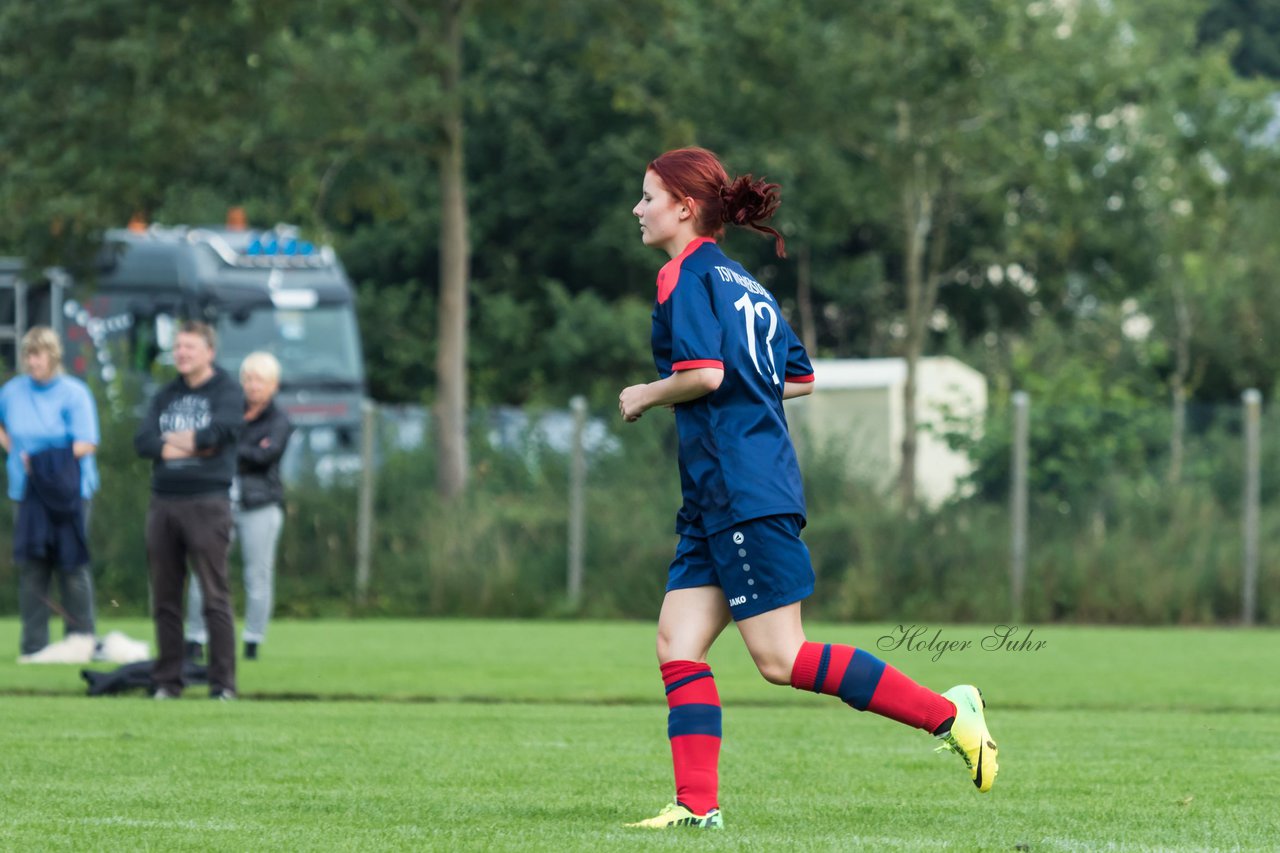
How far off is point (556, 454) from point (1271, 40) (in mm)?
36648

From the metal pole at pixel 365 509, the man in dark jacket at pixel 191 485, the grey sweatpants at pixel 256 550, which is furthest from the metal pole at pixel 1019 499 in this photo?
the man in dark jacket at pixel 191 485

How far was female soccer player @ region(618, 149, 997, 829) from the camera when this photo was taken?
579 cm

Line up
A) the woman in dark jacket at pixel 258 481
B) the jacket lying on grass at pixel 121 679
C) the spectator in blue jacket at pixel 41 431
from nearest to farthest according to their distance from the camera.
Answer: the jacket lying on grass at pixel 121 679, the spectator in blue jacket at pixel 41 431, the woman in dark jacket at pixel 258 481

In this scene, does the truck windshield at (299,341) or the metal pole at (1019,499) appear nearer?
the metal pole at (1019,499)

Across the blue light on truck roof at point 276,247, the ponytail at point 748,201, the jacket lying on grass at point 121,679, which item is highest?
the blue light on truck roof at point 276,247

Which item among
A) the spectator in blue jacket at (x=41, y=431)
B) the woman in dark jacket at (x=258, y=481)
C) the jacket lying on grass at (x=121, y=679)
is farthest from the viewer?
the woman in dark jacket at (x=258, y=481)

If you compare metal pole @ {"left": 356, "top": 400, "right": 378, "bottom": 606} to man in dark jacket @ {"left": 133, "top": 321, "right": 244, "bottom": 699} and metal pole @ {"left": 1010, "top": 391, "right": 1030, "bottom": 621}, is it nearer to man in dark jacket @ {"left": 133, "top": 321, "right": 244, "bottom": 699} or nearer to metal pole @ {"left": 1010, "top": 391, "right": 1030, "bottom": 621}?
metal pole @ {"left": 1010, "top": 391, "right": 1030, "bottom": 621}

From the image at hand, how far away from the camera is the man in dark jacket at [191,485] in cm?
1048

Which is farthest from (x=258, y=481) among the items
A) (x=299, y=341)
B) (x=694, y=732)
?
(x=299, y=341)

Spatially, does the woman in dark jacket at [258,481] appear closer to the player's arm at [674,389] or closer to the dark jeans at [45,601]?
the dark jeans at [45,601]

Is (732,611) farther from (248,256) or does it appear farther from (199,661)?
(248,256)

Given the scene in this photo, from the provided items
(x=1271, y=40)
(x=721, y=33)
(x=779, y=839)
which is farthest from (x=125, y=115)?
(x=1271, y=40)

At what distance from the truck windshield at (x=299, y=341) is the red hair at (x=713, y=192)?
67.1ft

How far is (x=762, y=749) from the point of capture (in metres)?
8.59
